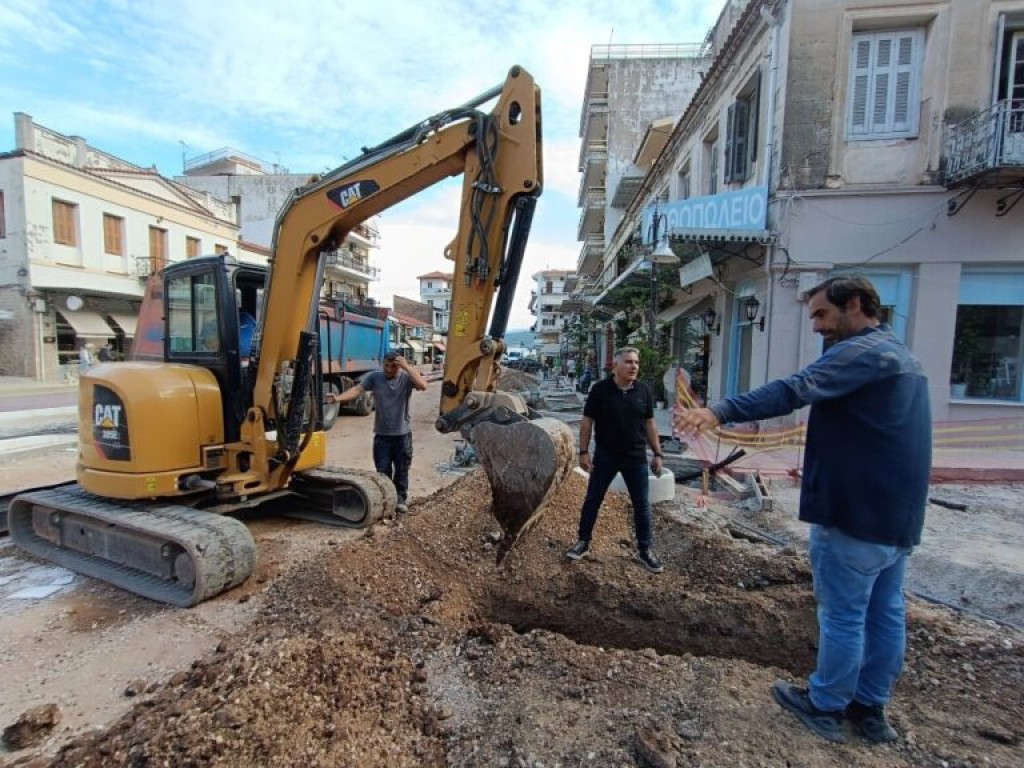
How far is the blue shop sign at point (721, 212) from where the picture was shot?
9.91 m

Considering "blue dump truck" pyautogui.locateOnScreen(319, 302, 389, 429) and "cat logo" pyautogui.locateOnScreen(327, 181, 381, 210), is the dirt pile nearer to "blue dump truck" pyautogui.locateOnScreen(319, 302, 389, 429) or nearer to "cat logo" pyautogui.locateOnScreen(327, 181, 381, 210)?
"cat logo" pyautogui.locateOnScreen(327, 181, 381, 210)

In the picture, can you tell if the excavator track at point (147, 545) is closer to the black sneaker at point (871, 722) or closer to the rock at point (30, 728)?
the rock at point (30, 728)

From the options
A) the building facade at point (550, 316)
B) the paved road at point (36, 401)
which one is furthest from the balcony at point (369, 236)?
the paved road at point (36, 401)

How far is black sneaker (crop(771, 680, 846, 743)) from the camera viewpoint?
99.3 inches

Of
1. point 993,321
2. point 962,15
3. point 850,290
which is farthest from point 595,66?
point 850,290

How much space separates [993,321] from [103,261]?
29435mm

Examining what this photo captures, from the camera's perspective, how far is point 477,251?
3.88 m

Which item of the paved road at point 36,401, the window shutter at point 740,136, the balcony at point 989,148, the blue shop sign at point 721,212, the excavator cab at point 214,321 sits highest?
the window shutter at point 740,136

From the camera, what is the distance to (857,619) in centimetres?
251

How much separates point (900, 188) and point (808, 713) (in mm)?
9592

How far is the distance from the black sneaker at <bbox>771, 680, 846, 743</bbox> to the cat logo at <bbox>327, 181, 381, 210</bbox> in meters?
3.93

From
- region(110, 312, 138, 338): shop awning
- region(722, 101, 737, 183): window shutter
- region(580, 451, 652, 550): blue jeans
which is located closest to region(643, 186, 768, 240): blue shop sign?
region(722, 101, 737, 183): window shutter

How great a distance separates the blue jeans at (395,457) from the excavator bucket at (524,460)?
228 cm

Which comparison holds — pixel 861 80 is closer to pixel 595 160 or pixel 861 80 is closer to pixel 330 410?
pixel 330 410
